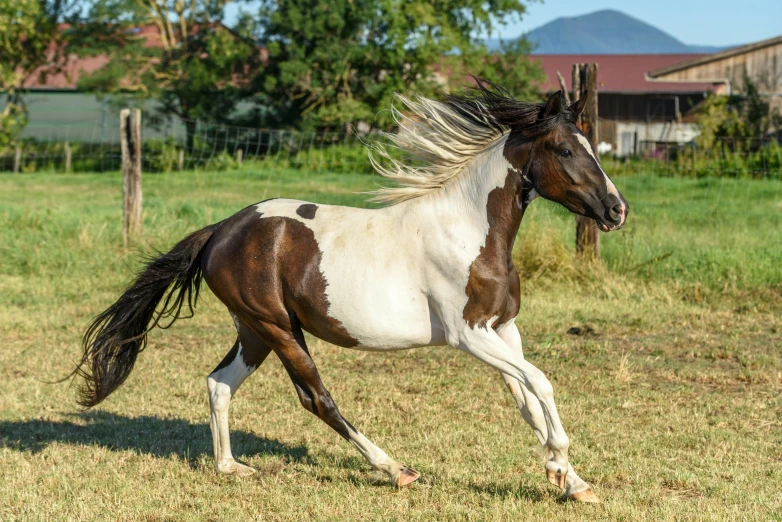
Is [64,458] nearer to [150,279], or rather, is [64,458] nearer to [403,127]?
[150,279]

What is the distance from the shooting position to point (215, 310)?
9312 millimetres

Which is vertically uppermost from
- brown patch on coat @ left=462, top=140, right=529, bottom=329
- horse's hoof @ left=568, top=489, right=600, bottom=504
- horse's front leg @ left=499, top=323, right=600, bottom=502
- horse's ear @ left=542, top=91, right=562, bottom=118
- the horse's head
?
horse's ear @ left=542, top=91, right=562, bottom=118

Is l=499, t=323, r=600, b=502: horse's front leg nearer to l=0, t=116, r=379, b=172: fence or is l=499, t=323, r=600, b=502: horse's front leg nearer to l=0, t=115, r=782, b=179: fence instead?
l=0, t=115, r=782, b=179: fence

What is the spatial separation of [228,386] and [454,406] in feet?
5.82

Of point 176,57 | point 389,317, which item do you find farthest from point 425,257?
point 176,57

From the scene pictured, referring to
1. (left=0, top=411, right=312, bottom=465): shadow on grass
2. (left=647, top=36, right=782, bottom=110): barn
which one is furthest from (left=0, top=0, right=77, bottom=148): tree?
(left=0, top=411, right=312, bottom=465): shadow on grass

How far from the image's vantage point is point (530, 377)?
4.28 metres

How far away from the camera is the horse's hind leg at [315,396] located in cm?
474

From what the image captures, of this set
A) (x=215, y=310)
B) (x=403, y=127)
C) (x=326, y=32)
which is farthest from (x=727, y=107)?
(x=403, y=127)

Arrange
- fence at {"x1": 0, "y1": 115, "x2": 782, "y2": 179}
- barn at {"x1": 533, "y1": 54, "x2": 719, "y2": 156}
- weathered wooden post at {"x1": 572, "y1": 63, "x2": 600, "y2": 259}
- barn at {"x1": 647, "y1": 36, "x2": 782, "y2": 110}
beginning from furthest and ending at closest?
barn at {"x1": 533, "y1": 54, "x2": 719, "y2": 156}
barn at {"x1": 647, "y1": 36, "x2": 782, "y2": 110}
fence at {"x1": 0, "y1": 115, "x2": 782, "y2": 179}
weathered wooden post at {"x1": 572, "y1": 63, "x2": 600, "y2": 259}

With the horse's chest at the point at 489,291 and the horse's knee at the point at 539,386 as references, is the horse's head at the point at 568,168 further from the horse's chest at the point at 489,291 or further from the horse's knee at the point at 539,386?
the horse's knee at the point at 539,386

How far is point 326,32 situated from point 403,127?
24.1 metres

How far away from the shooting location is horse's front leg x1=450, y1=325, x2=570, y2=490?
4.24 meters

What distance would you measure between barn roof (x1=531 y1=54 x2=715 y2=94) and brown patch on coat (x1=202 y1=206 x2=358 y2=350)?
29123 mm
